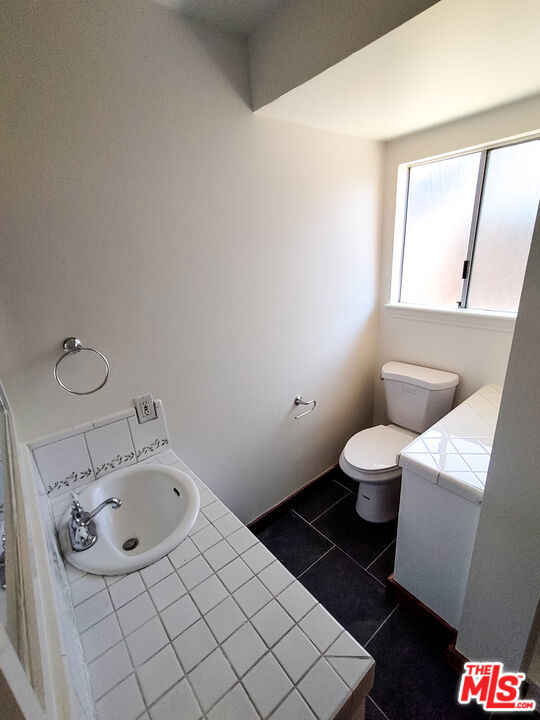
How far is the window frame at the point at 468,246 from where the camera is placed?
1.64 m

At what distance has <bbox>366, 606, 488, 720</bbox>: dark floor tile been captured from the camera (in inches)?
44.4

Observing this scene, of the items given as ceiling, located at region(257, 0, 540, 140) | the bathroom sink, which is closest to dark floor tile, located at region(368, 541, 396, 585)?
the bathroom sink

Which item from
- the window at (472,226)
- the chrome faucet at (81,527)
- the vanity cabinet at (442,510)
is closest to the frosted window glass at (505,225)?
the window at (472,226)

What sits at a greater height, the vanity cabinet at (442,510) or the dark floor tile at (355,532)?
the vanity cabinet at (442,510)

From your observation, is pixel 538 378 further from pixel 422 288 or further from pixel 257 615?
pixel 422 288

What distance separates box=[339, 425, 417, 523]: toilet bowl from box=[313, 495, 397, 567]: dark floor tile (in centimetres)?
5

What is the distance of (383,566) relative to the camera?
5.38ft

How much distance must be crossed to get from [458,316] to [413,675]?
5.47ft

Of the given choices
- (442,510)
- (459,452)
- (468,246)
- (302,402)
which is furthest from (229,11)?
(442,510)

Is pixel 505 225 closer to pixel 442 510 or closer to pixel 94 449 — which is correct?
pixel 442 510

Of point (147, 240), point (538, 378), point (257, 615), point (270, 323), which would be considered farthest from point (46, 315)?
point (538, 378)

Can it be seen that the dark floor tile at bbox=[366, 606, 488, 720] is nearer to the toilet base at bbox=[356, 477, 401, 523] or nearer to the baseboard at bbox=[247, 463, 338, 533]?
the toilet base at bbox=[356, 477, 401, 523]

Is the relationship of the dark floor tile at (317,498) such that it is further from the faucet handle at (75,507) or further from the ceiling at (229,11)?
the ceiling at (229,11)

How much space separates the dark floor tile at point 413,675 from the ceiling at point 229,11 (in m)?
2.42
